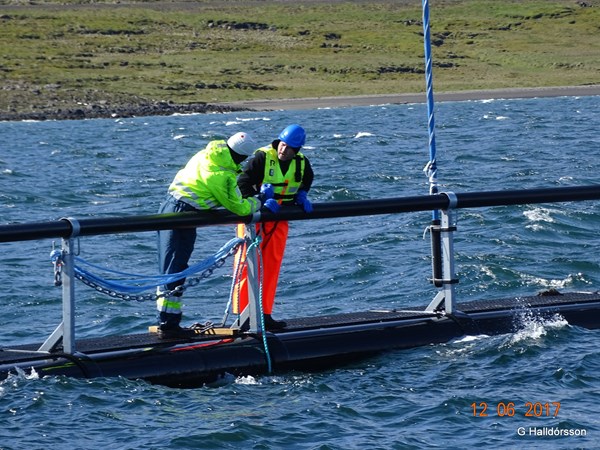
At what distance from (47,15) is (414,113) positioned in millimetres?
59482

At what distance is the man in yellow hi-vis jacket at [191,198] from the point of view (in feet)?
33.1

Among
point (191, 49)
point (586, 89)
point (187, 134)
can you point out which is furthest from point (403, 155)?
point (191, 49)

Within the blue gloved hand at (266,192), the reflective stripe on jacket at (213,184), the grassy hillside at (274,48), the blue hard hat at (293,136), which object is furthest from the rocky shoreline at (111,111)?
the reflective stripe on jacket at (213,184)

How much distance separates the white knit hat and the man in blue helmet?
328 mm

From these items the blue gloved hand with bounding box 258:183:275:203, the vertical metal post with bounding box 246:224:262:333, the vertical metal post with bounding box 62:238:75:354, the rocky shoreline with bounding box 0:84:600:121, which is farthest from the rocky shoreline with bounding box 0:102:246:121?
the vertical metal post with bounding box 62:238:75:354

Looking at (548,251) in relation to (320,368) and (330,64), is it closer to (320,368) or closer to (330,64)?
(320,368)

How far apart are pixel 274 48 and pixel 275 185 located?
328ft

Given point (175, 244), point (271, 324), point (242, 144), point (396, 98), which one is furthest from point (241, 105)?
point (175, 244)

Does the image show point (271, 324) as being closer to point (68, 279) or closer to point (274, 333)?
point (274, 333)

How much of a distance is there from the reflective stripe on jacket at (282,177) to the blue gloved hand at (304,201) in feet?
0.61

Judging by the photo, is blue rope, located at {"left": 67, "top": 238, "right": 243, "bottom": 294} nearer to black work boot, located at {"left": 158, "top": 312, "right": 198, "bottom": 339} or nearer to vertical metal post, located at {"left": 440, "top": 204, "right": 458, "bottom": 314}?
black work boot, located at {"left": 158, "top": 312, "right": 198, "bottom": 339}

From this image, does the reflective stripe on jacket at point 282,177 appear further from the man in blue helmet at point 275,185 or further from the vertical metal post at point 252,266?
the vertical metal post at point 252,266

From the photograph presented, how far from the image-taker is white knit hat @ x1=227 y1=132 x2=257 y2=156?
34.0ft

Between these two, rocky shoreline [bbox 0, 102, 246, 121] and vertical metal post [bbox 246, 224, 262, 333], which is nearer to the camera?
vertical metal post [bbox 246, 224, 262, 333]
